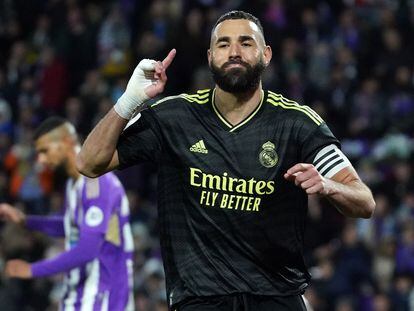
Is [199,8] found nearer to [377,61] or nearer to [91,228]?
[377,61]

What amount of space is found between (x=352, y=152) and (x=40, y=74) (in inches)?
244

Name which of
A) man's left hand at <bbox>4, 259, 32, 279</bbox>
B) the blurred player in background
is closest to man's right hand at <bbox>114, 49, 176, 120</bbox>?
the blurred player in background

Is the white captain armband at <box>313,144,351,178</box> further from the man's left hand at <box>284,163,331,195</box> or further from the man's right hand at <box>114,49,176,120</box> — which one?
the man's right hand at <box>114,49,176,120</box>

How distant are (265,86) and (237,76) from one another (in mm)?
10572

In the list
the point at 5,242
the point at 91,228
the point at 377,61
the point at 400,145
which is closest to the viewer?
the point at 91,228

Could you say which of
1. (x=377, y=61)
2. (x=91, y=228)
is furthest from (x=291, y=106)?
(x=377, y=61)

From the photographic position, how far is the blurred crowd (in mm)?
13773

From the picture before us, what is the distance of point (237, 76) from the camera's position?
18.4 ft

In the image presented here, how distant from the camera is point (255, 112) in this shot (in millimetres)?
5770

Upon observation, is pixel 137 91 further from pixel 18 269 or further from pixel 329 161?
pixel 18 269

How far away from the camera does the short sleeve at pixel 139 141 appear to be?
5.73 metres

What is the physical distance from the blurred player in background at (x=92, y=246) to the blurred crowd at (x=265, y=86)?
4.67 metres

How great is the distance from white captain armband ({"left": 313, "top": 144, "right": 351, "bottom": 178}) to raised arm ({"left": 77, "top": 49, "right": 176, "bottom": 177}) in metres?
0.92

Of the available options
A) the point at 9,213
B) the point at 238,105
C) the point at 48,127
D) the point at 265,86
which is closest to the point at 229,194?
the point at 238,105
